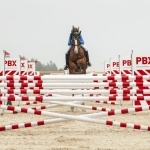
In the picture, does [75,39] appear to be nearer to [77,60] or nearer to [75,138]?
[77,60]

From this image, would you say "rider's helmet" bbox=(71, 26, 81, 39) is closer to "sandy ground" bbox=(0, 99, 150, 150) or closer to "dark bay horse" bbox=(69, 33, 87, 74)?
"dark bay horse" bbox=(69, 33, 87, 74)

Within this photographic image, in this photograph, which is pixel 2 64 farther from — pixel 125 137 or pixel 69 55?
pixel 125 137

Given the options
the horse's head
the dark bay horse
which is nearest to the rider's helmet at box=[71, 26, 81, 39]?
the horse's head

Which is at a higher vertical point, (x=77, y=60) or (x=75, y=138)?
(x=77, y=60)

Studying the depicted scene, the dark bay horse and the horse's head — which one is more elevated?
the horse's head

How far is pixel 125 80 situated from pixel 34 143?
6.09 feet

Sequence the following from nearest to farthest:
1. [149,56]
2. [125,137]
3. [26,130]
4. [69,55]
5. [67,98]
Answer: [67,98] < [125,137] < [26,130] < [149,56] < [69,55]

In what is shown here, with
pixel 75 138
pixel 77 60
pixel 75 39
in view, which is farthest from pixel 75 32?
pixel 75 138

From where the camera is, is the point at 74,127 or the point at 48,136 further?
the point at 74,127

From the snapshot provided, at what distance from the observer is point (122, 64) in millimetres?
20938

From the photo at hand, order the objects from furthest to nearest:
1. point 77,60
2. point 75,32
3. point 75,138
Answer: point 77,60 → point 75,32 → point 75,138

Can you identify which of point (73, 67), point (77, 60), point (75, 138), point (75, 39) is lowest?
point (75, 138)

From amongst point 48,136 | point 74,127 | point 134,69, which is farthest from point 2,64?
point 48,136

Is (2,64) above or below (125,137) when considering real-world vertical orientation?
above
